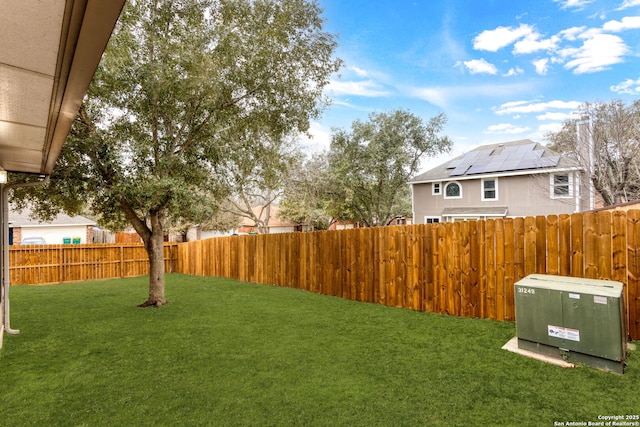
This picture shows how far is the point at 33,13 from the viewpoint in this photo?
152 cm

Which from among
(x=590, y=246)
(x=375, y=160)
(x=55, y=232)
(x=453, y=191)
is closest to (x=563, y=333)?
(x=590, y=246)

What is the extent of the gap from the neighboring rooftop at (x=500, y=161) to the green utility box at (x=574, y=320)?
15.4 metres

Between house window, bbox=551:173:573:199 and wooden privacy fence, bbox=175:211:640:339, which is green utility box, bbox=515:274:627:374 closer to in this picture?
wooden privacy fence, bbox=175:211:640:339

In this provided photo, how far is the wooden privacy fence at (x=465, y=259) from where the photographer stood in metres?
4.21

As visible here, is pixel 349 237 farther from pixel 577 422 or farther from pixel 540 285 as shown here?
pixel 577 422

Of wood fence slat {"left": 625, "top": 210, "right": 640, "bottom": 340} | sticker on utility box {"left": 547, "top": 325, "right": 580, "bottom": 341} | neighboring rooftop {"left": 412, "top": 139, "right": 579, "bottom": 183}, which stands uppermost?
neighboring rooftop {"left": 412, "top": 139, "right": 579, "bottom": 183}

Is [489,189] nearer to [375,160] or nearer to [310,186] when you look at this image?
[375,160]

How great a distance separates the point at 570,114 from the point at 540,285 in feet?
53.1

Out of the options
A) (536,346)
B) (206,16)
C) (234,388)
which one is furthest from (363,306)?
(206,16)

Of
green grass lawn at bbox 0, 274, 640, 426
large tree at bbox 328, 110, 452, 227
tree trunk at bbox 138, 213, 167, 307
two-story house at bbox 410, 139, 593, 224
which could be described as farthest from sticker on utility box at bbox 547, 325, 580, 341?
large tree at bbox 328, 110, 452, 227

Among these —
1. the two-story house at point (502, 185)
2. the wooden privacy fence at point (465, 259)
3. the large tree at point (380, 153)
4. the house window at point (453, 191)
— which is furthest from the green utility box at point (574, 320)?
the large tree at point (380, 153)

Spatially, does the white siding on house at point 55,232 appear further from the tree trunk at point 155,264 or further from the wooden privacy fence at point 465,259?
the wooden privacy fence at point 465,259

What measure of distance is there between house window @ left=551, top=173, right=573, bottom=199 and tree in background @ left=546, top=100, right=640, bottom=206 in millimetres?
989

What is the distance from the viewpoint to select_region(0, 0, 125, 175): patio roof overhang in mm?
1490
